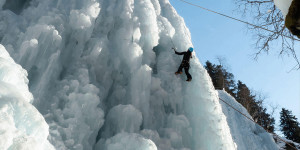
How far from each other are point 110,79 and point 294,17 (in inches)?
184

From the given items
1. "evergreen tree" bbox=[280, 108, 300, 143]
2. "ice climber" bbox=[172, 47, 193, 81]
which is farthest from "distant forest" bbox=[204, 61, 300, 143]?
"ice climber" bbox=[172, 47, 193, 81]

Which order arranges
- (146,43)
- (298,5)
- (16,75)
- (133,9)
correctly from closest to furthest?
(298,5) < (16,75) < (146,43) < (133,9)

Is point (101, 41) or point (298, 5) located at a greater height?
point (298, 5)

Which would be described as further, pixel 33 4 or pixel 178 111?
pixel 33 4

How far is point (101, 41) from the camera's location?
5.77m

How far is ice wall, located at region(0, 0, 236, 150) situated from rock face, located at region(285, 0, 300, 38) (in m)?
2.82

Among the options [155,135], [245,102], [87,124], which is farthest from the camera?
[245,102]

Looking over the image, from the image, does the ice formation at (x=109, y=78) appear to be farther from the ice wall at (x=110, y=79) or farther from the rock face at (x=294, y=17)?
the rock face at (x=294, y=17)

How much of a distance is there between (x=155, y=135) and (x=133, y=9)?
13.0 ft

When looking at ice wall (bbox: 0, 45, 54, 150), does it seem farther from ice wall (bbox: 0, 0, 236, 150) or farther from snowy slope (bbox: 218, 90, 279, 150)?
snowy slope (bbox: 218, 90, 279, 150)

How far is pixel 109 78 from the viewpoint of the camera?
577 cm

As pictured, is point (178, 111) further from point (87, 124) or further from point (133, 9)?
point (133, 9)

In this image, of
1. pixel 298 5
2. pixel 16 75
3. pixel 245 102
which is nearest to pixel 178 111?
pixel 16 75

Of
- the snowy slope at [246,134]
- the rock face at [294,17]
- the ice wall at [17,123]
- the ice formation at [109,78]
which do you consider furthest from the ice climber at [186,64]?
the snowy slope at [246,134]
